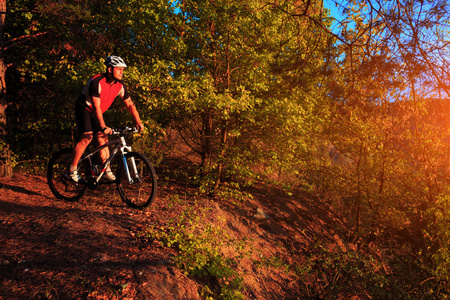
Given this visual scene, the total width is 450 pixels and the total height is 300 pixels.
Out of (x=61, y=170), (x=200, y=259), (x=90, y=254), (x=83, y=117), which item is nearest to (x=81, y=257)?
(x=90, y=254)

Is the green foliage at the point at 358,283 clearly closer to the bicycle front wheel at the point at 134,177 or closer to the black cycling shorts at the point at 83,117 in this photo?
the bicycle front wheel at the point at 134,177

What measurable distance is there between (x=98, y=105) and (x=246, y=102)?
2941 mm

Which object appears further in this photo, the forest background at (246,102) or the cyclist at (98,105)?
the forest background at (246,102)

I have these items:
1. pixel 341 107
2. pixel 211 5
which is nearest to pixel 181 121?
pixel 211 5

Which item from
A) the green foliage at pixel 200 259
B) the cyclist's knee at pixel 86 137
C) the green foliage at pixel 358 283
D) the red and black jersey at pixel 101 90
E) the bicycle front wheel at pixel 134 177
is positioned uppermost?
the red and black jersey at pixel 101 90

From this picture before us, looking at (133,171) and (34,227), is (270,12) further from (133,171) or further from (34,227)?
(34,227)

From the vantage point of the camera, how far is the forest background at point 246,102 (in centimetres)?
599

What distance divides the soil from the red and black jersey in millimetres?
1637

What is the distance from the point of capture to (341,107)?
250 inches

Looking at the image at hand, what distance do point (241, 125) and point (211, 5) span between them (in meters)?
2.96

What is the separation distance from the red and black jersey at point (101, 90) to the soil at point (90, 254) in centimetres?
164

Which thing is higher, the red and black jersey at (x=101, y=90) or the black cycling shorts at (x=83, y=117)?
the red and black jersey at (x=101, y=90)

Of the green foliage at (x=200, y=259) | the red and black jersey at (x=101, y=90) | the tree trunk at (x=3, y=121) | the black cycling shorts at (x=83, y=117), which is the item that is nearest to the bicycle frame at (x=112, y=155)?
the black cycling shorts at (x=83, y=117)

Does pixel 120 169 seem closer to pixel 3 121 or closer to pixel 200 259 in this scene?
pixel 200 259
